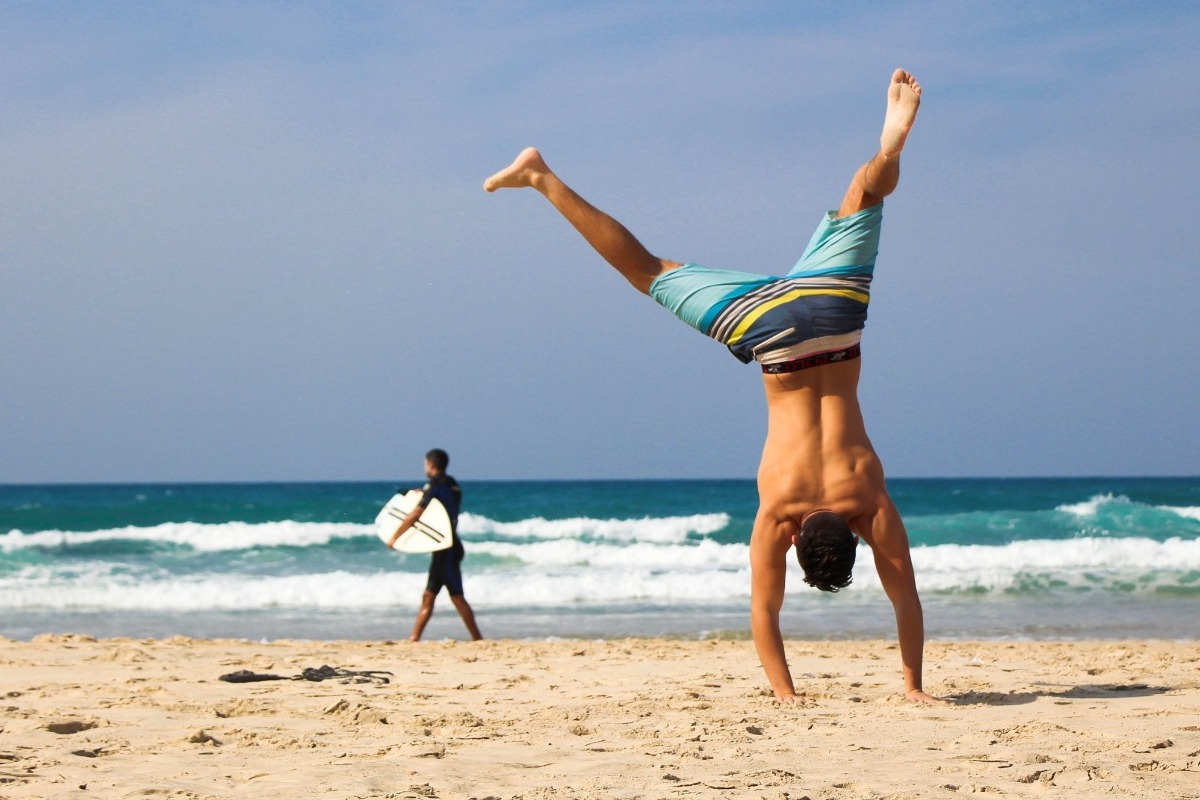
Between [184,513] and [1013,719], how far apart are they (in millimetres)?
30559

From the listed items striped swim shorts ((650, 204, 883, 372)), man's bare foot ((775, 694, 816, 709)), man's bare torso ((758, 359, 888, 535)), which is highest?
striped swim shorts ((650, 204, 883, 372))

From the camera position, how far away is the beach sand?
3.89 meters

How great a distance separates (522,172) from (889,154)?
1.70 metres

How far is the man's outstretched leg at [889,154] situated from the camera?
5.05m

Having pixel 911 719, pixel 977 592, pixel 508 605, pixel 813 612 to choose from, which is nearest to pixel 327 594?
pixel 508 605

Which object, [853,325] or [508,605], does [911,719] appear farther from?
[508,605]

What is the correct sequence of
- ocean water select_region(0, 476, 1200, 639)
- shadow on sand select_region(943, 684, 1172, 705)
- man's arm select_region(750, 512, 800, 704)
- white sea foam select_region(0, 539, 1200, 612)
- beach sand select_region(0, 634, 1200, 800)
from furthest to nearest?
white sea foam select_region(0, 539, 1200, 612) → ocean water select_region(0, 476, 1200, 639) → shadow on sand select_region(943, 684, 1172, 705) → man's arm select_region(750, 512, 800, 704) → beach sand select_region(0, 634, 1200, 800)

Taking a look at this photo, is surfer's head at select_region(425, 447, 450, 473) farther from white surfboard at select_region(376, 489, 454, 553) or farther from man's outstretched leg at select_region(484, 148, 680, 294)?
man's outstretched leg at select_region(484, 148, 680, 294)

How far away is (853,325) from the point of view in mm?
5191

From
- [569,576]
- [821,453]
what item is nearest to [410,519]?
[821,453]

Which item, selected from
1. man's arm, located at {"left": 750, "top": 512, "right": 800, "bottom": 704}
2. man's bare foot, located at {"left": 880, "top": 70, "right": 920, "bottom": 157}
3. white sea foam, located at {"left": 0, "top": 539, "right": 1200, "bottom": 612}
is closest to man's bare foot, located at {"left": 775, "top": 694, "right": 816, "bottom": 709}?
man's arm, located at {"left": 750, "top": 512, "right": 800, "bottom": 704}

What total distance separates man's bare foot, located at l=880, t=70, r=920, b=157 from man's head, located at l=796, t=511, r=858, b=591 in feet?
5.25

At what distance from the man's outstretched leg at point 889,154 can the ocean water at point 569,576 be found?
5.85 m

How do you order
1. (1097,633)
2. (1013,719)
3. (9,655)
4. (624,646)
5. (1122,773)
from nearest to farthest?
(1122,773) → (1013,719) → (9,655) → (624,646) → (1097,633)
